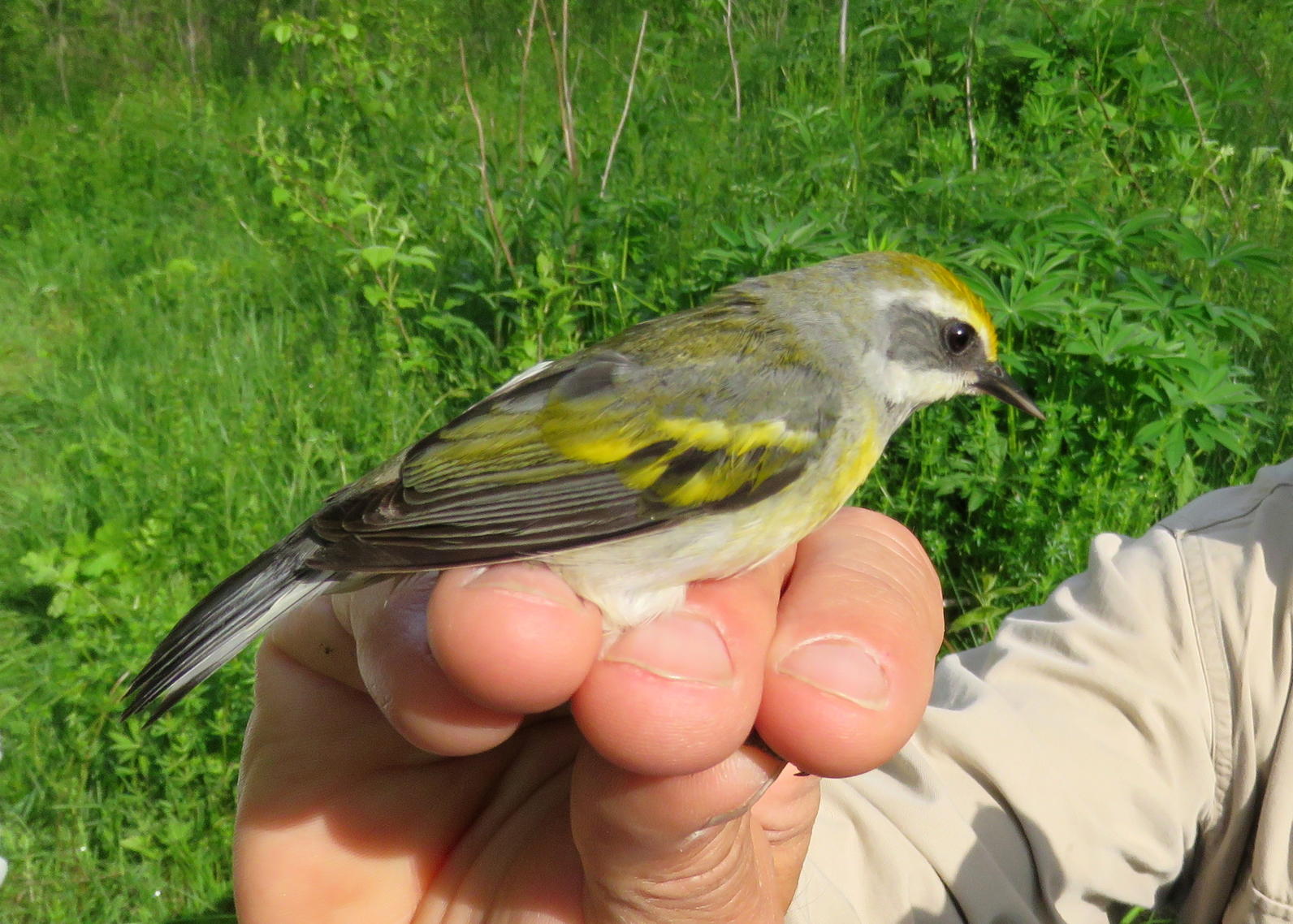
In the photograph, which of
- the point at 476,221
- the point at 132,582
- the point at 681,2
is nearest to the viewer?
the point at 132,582

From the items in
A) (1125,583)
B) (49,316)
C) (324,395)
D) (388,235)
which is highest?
(1125,583)

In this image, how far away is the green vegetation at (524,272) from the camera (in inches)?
114

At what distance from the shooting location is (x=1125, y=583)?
220 centimetres

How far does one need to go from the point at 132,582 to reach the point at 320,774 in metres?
1.47

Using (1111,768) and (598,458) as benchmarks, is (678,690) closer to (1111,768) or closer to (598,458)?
(598,458)

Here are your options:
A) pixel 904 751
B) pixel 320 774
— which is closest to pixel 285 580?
pixel 320 774

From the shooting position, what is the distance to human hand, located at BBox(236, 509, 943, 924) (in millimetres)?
1446

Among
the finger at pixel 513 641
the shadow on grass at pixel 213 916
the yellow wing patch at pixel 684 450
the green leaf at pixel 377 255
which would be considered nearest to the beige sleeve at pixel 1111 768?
the yellow wing patch at pixel 684 450

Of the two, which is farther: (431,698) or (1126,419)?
(1126,419)

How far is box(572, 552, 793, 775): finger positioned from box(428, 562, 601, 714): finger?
47 mm

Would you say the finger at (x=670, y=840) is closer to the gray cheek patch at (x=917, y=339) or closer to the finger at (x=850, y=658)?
the finger at (x=850, y=658)

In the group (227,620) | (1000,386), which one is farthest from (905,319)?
(227,620)

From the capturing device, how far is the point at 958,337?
2098 millimetres

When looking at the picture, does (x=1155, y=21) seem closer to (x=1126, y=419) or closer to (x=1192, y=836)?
(x=1126, y=419)
